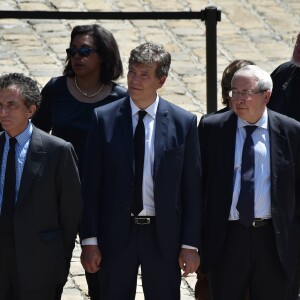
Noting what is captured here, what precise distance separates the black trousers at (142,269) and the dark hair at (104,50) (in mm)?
1306

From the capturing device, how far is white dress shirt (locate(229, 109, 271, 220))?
6.02 meters

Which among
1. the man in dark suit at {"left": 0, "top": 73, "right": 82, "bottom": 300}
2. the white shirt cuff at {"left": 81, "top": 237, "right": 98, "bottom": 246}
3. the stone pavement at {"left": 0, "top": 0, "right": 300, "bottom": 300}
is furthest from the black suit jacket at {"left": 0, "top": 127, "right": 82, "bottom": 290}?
the stone pavement at {"left": 0, "top": 0, "right": 300, "bottom": 300}

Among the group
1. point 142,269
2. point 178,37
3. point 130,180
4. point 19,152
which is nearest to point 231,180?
point 130,180

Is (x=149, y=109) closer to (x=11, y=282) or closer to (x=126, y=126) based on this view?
(x=126, y=126)

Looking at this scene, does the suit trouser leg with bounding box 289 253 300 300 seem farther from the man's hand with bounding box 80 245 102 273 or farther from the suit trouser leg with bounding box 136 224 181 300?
the man's hand with bounding box 80 245 102 273

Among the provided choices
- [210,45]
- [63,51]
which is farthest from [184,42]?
[210,45]

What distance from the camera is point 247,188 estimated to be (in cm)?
598

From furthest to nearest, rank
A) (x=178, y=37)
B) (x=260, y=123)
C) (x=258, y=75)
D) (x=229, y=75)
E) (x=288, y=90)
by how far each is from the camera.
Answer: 1. (x=178, y=37)
2. (x=288, y=90)
3. (x=229, y=75)
4. (x=260, y=123)
5. (x=258, y=75)

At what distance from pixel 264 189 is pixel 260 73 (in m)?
0.66

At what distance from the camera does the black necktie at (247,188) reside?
5.95m

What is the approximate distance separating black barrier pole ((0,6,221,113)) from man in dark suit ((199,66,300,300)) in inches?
70.3

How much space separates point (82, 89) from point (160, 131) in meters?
0.97

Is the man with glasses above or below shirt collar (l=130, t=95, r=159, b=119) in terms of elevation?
above

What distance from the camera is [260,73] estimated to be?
6027 millimetres
